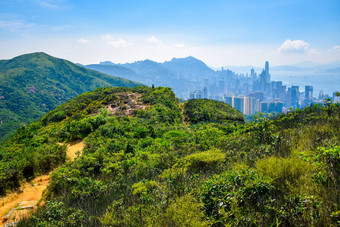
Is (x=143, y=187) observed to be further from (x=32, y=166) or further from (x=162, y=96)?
(x=162, y=96)

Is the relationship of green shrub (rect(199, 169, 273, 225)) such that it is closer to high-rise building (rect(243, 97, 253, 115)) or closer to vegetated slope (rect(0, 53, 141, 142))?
vegetated slope (rect(0, 53, 141, 142))

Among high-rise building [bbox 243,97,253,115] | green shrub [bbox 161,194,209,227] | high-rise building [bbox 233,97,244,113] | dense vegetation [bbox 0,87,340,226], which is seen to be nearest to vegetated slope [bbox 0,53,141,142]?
dense vegetation [bbox 0,87,340,226]

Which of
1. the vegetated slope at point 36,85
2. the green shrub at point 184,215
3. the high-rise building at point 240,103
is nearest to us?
the green shrub at point 184,215

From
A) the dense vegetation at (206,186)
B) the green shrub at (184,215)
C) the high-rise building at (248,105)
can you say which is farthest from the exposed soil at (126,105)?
the high-rise building at (248,105)

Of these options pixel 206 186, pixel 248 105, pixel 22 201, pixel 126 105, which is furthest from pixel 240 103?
pixel 206 186

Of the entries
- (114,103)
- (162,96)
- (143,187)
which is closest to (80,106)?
(114,103)

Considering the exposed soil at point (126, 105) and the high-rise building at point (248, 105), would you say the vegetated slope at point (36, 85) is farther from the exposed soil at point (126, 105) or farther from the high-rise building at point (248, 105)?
the high-rise building at point (248, 105)
